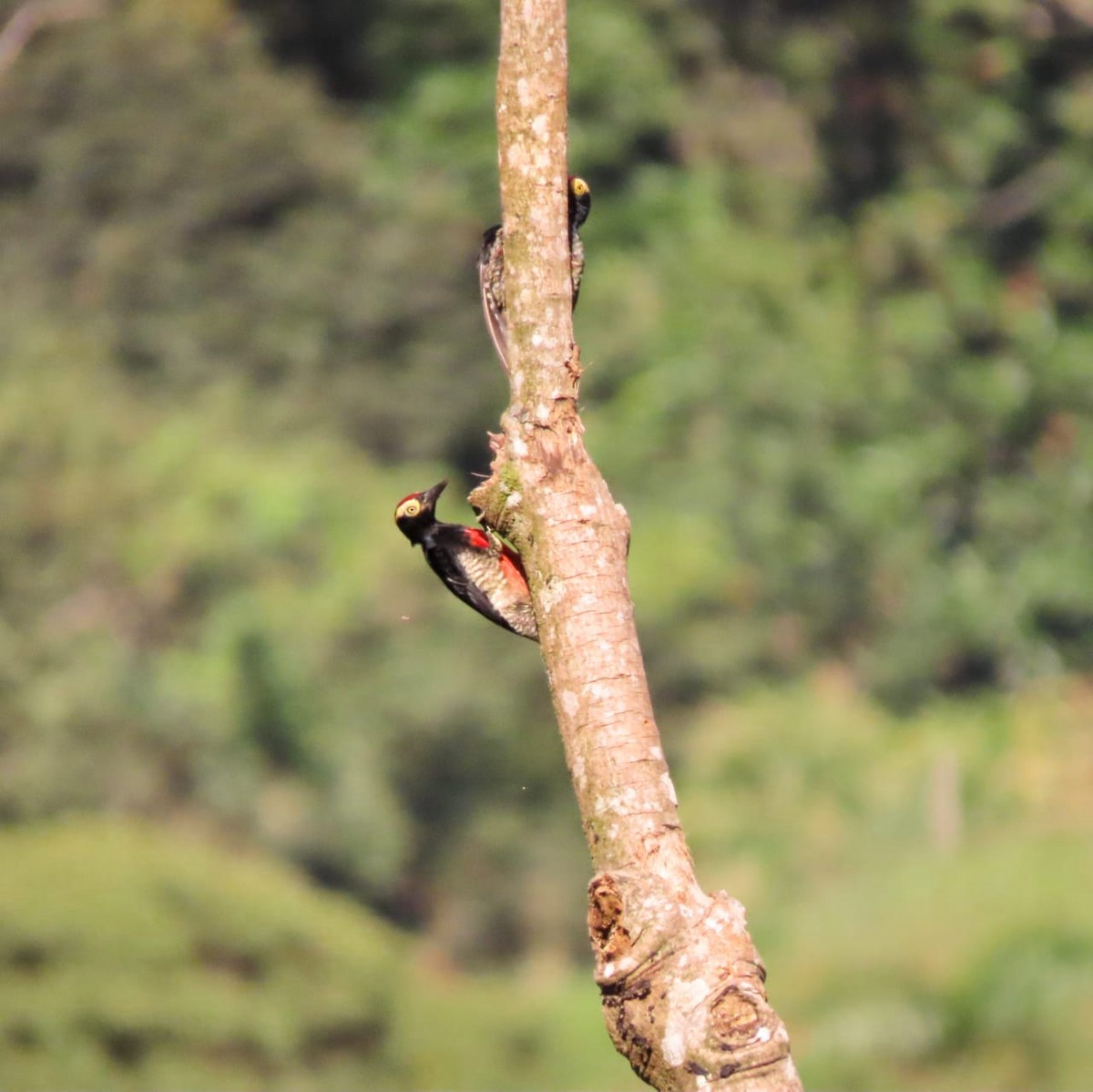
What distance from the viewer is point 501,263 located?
3.03 meters

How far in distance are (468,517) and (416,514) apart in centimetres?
786

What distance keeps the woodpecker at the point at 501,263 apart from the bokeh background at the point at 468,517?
688 cm

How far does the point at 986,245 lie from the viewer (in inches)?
844

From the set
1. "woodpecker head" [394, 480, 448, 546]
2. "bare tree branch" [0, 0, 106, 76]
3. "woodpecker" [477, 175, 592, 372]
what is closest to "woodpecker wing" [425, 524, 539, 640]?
"woodpecker head" [394, 480, 448, 546]

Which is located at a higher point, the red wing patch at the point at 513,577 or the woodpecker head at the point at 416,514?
the woodpecker head at the point at 416,514

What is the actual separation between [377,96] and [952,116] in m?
6.73

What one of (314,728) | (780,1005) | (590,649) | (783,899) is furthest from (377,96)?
(590,649)

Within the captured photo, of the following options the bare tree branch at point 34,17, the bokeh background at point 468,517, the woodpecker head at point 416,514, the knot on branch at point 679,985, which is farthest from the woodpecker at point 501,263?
the bokeh background at point 468,517

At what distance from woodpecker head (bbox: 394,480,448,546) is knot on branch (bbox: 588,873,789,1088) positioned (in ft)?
6.49

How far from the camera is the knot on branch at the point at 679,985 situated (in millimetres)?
2426

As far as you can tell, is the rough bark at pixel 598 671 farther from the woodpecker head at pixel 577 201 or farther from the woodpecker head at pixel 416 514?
the woodpecker head at pixel 416 514

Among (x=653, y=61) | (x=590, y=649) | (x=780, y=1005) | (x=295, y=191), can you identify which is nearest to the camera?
(x=590, y=649)

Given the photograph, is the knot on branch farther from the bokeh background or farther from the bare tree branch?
the bokeh background

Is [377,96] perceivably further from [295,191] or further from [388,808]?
[388,808]
